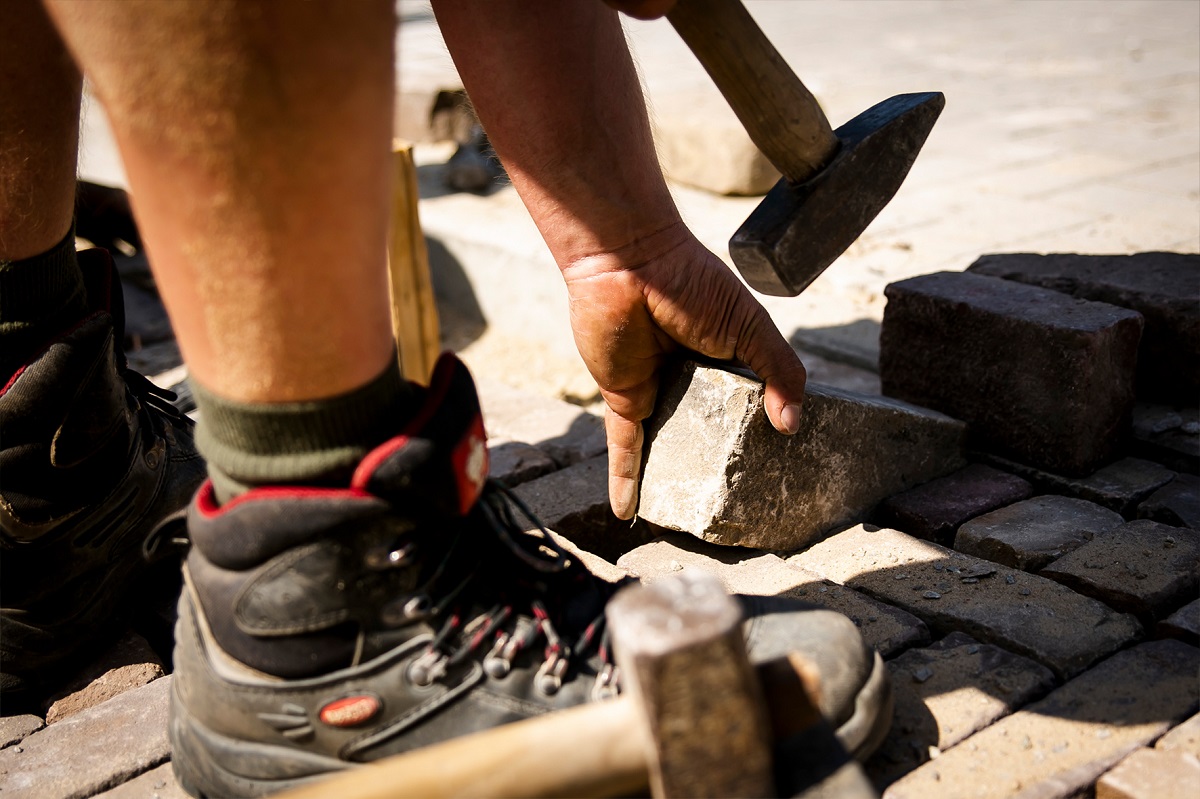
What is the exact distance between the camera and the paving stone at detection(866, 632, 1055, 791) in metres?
1.48

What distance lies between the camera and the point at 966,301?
2359mm

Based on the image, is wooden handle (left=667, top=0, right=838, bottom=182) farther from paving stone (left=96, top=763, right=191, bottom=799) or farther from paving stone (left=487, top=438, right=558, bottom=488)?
paving stone (left=96, top=763, right=191, bottom=799)

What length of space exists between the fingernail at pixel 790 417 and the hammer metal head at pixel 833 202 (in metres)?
0.22

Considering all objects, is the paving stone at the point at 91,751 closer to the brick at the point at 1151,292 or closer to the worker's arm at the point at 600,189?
the worker's arm at the point at 600,189

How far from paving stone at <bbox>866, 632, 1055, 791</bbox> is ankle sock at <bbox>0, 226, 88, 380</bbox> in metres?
1.53

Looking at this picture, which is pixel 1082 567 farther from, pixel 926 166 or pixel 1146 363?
pixel 926 166

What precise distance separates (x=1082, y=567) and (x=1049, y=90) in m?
5.23

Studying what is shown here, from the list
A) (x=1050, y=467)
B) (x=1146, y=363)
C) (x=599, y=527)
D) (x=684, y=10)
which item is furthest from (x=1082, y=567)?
(x=684, y=10)

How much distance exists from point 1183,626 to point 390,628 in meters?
1.26

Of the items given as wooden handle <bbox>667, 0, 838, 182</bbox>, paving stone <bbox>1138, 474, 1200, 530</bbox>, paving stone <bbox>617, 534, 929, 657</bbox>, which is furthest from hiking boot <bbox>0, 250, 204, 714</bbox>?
paving stone <bbox>1138, 474, 1200, 530</bbox>

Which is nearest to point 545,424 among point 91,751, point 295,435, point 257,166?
point 91,751

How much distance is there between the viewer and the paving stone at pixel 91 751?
162cm

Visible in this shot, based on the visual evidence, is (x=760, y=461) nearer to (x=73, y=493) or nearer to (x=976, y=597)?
(x=976, y=597)

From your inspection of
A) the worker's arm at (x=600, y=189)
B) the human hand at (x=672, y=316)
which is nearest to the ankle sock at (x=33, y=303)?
the worker's arm at (x=600, y=189)
